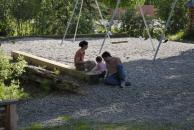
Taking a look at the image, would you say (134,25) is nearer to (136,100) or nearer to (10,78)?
(10,78)

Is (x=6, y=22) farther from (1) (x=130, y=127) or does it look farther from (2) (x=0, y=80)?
(1) (x=130, y=127)

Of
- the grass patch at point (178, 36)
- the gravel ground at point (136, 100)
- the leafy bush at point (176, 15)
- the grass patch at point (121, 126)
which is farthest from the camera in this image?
the leafy bush at point (176, 15)

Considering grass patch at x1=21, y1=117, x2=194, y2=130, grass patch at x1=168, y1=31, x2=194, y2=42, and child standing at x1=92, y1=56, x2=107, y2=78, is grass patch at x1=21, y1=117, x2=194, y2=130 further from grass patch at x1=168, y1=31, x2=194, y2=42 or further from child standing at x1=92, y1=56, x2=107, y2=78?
grass patch at x1=168, y1=31, x2=194, y2=42

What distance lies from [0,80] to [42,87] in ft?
3.05

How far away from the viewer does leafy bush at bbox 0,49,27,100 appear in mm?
10216

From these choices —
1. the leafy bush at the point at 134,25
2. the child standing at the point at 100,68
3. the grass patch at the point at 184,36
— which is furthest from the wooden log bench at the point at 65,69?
the grass patch at the point at 184,36

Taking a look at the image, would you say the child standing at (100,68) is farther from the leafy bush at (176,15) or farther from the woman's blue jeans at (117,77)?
the leafy bush at (176,15)

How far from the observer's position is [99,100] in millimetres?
9453

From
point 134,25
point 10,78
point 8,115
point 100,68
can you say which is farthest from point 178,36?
point 8,115

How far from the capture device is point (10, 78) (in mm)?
11312

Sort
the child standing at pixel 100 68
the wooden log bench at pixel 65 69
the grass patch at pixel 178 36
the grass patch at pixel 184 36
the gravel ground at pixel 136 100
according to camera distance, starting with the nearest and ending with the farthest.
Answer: the gravel ground at pixel 136 100 → the wooden log bench at pixel 65 69 → the child standing at pixel 100 68 → the grass patch at pixel 184 36 → the grass patch at pixel 178 36

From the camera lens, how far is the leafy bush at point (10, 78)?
33.5 ft

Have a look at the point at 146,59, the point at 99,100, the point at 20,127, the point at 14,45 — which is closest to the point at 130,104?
the point at 99,100

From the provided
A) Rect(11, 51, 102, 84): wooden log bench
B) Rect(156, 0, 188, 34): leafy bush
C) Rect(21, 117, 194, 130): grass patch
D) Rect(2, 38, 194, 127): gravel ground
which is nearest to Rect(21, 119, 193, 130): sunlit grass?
Rect(21, 117, 194, 130): grass patch
